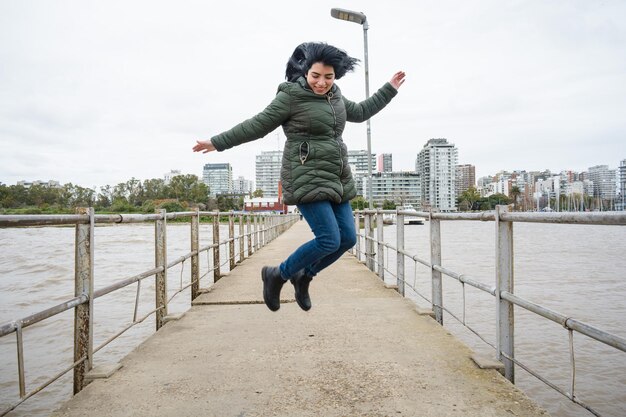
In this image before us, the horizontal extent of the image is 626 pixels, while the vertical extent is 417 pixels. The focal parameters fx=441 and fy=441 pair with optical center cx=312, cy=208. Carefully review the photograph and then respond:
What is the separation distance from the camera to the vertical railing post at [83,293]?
7.97 feet

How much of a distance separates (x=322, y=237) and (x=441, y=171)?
499 ft

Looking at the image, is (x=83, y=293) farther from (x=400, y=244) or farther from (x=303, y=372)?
(x=400, y=244)

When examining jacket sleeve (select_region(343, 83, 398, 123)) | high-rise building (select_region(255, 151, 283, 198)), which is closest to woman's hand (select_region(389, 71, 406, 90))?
jacket sleeve (select_region(343, 83, 398, 123))

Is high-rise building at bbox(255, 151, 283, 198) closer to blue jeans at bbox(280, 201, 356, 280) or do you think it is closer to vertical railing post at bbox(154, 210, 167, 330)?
vertical railing post at bbox(154, 210, 167, 330)

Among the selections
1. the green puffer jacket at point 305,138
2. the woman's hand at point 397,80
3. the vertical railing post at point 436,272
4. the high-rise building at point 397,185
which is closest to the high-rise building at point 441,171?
the high-rise building at point 397,185

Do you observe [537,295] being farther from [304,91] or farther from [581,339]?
[304,91]

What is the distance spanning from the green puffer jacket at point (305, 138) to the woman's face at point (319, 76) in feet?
0.13

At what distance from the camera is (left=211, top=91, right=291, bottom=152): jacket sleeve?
2648 mm

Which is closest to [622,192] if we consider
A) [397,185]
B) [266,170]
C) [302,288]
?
[397,185]

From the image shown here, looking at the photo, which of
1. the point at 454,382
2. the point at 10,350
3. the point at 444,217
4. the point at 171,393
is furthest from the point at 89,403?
the point at 10,350

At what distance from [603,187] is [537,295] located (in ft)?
596

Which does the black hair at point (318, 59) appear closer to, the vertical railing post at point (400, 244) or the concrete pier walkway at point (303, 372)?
the concrete pier walkway at point (303, 372)

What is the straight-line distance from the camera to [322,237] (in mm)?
2641

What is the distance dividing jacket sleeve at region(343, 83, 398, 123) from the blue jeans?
68 centimetres
